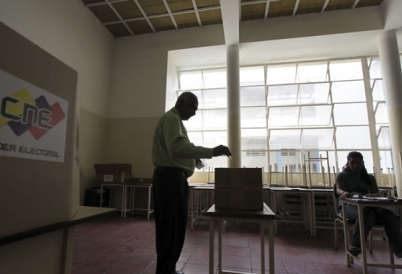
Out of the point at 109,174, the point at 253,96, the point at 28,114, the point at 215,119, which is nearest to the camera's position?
the point at 28,114

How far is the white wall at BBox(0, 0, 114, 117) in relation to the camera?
3.24 m

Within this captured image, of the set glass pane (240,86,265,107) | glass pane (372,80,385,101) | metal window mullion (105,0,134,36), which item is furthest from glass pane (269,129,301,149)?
metal window mullion (105,0,134,36)

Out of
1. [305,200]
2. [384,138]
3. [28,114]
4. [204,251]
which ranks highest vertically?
[384,138]

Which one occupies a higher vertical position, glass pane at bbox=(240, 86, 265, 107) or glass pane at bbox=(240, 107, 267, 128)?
glass pane at bbox=(240, 86, 265, 107)

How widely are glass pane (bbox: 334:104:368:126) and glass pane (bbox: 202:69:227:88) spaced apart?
280cm

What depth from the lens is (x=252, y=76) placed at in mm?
5691

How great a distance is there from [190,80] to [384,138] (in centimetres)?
479

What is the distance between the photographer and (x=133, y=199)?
15.2ft

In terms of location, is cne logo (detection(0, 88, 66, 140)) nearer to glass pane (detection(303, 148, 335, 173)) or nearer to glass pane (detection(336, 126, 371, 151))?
glass pane (detection(303, 148, 335, 173))

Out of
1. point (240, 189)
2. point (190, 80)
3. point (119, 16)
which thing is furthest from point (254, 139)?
point (119, 16)

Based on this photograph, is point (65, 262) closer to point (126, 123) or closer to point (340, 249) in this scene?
point (340, 249)

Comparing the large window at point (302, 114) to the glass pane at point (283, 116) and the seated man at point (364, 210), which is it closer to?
the glass pane at point (283, 116)

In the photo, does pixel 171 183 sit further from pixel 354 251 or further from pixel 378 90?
pixel 378 90

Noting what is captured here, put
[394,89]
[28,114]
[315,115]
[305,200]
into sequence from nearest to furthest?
[28,114] → [305,200] → [394,89] → [315,115]
